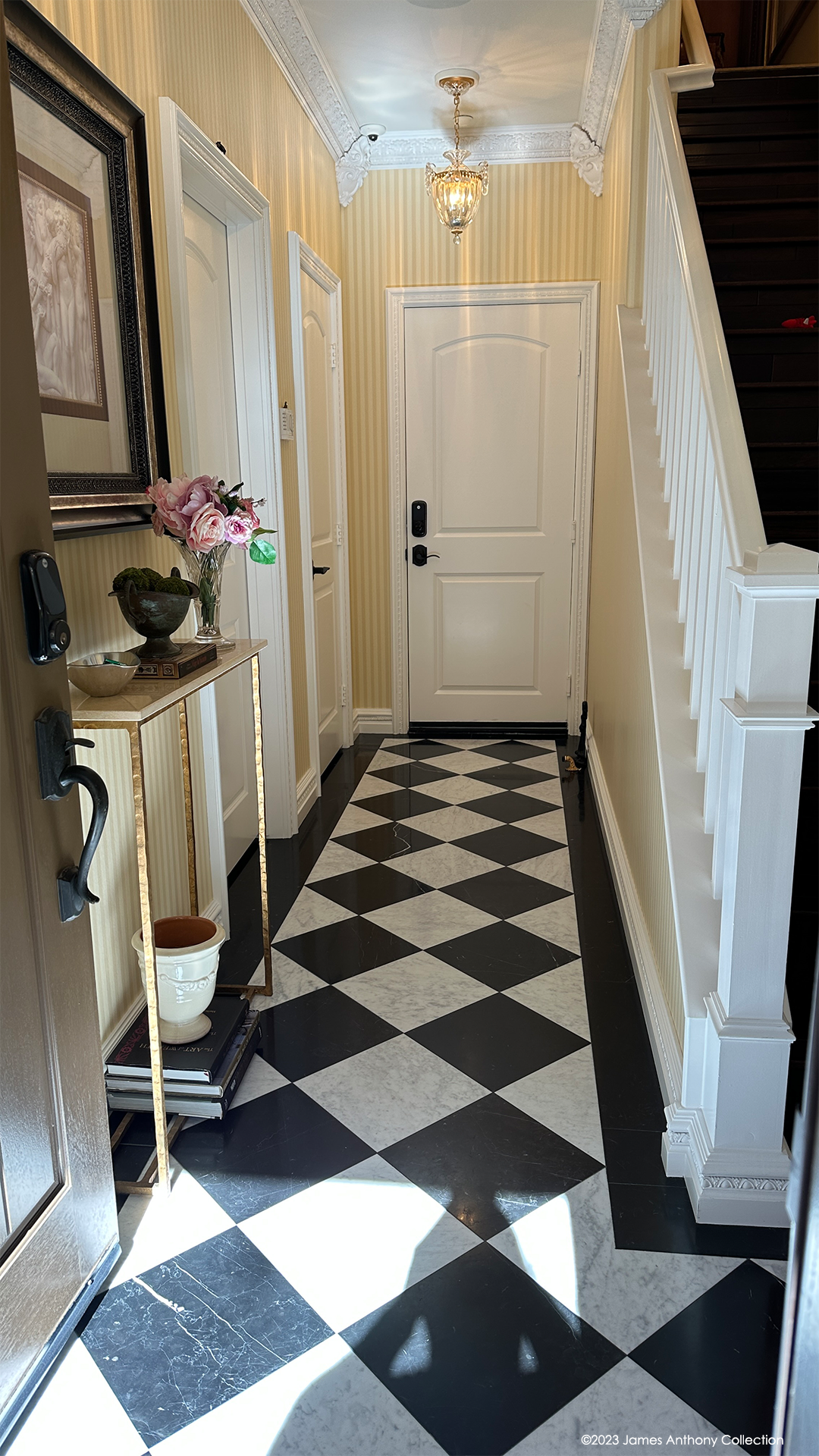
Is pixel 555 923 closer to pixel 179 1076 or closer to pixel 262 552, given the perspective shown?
pixel 179 1076

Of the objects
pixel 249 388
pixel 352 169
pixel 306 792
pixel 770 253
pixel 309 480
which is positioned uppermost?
pixel 352 169

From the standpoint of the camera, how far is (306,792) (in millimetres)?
4047

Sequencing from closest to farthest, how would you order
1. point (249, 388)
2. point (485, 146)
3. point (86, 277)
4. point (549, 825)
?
point (86, 277) < point (249, 388) < point (549, 825) < point (485, 146)

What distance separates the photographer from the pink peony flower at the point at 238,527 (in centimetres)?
197

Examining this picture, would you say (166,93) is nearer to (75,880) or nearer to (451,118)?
(75,880)

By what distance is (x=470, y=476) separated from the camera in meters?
5.01

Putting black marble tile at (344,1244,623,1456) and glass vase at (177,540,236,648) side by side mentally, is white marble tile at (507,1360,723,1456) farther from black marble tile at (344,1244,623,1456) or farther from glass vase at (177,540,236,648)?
glass vase at (177,540,236,648)

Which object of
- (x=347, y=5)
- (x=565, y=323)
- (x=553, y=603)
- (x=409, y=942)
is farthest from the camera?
(x=553, y=603)

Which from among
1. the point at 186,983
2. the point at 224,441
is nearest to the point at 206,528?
the point at 186,983

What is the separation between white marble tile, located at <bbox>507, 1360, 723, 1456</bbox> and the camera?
1.32 meters

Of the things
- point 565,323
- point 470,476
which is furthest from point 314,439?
point 565,323

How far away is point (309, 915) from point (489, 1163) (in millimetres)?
1279

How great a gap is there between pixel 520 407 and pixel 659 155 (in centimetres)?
230

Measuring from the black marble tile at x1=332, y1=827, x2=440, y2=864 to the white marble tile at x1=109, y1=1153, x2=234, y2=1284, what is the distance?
1.76m
